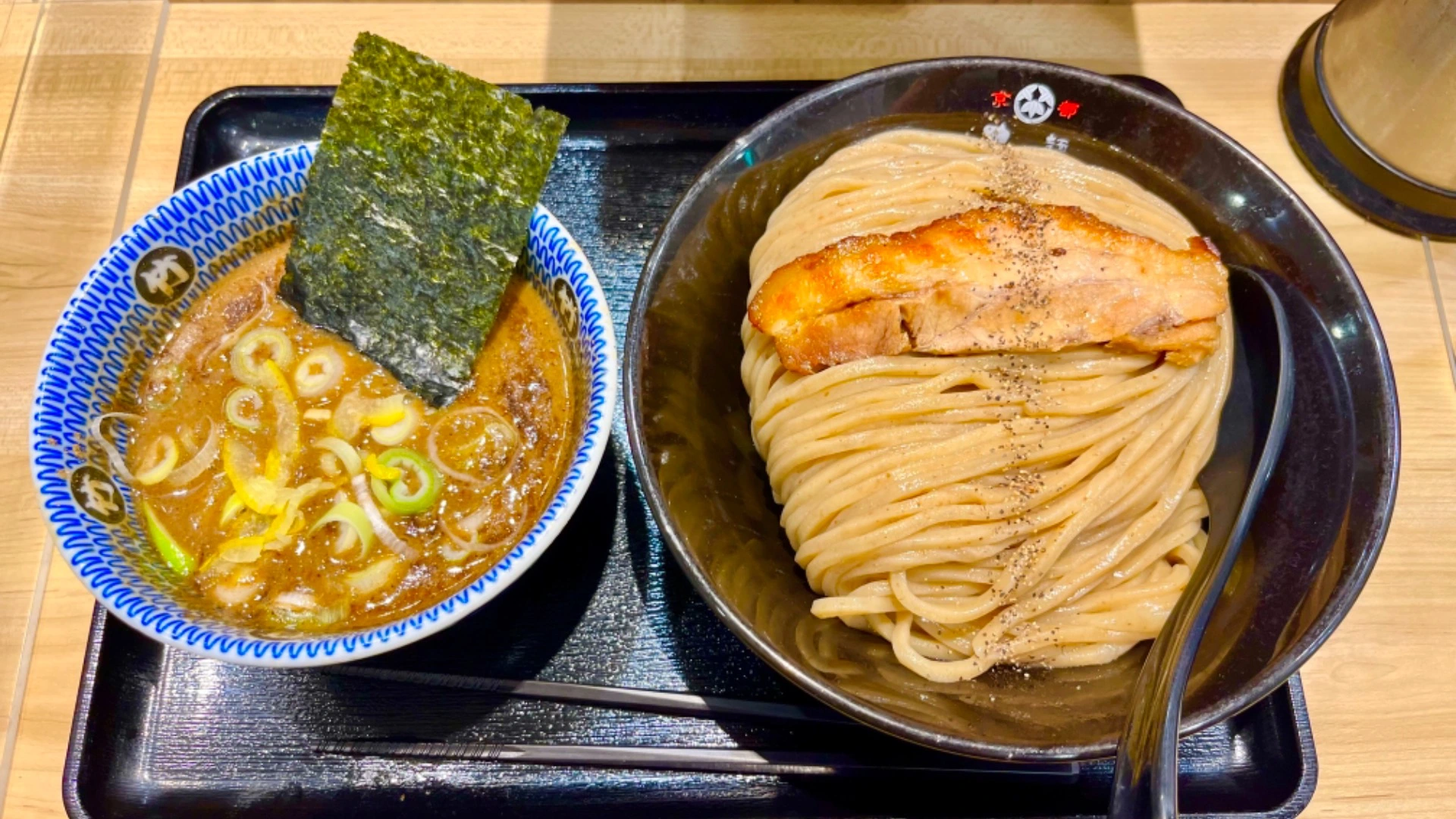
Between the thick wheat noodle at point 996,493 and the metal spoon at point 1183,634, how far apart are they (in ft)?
0.19

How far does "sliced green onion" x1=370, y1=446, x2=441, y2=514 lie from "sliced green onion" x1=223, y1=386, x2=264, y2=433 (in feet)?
0.92

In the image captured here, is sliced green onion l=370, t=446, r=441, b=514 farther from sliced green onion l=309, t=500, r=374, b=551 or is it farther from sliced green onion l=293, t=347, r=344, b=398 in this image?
sliced green onion l=293, t=347, r=344, b=398

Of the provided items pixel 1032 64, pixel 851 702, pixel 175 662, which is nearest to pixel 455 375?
pixel 175 662

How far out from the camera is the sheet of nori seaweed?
169 centimetres

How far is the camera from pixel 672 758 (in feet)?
5.25

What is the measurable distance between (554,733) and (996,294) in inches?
47.3

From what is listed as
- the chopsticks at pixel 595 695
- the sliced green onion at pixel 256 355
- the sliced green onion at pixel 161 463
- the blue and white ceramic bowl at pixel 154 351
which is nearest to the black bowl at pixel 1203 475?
the blue and white ceramic bowl at pixel 154 351

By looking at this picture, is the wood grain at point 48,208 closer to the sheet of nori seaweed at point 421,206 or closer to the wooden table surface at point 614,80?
the wooden table surface at point 614,80

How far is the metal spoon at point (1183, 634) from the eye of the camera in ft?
3.99

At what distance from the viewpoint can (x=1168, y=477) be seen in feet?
5.19

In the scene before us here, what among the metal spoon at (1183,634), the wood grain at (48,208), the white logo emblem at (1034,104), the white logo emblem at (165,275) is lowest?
the wood grain at (48,208)

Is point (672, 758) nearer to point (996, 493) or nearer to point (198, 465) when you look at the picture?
point (996, 493)

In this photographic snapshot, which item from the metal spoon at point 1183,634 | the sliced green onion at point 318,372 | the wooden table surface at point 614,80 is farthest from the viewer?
the wooden table surface at point 614,80

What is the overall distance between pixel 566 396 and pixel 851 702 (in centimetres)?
84
